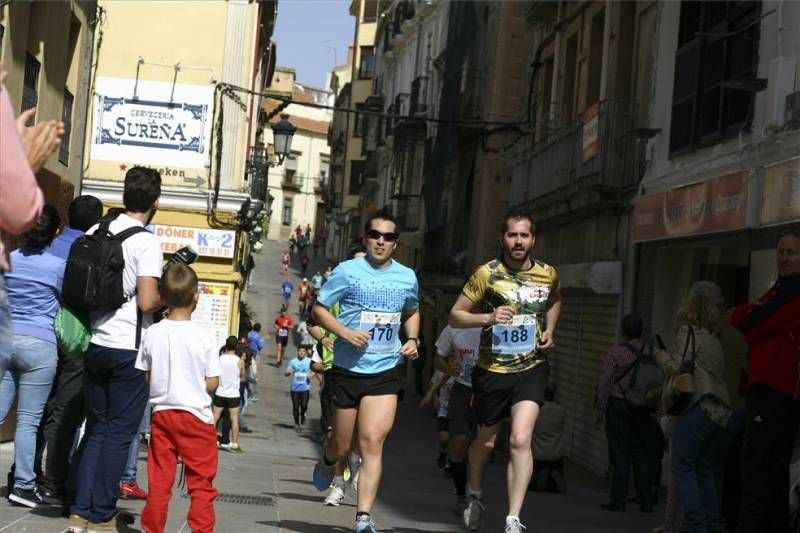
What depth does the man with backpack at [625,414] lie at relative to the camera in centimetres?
1413

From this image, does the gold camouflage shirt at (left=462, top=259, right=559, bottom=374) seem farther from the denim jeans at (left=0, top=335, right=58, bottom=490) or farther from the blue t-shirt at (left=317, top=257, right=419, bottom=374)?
the denim jeans at (left=0, top=335, right=58, bottom=490)

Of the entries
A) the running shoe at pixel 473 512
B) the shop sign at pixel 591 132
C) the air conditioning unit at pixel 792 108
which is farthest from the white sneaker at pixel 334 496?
the shop sign at pixel 591 132

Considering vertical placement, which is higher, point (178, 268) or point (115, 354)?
point (178, 268)

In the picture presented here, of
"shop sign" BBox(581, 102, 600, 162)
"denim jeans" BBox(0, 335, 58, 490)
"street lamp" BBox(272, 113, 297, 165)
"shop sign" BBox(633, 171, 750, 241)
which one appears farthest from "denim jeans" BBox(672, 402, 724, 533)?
"street lamp" BBox(272, 113, 297, 165)

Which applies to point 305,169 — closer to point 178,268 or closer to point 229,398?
point 229,398

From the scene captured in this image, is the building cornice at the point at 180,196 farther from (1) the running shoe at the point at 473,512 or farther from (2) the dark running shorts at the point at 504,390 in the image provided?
(2) the dark running shorts at the point at 504,390

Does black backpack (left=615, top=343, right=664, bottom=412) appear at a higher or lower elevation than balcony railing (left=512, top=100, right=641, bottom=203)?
lower

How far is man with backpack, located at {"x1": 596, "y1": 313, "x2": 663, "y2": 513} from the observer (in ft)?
46.4

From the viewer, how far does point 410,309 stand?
30.1 ft

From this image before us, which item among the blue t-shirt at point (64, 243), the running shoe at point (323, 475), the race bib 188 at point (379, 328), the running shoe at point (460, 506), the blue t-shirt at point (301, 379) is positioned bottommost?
the blue t-shirt at point (301, 379)

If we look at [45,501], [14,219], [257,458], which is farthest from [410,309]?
[257,458]

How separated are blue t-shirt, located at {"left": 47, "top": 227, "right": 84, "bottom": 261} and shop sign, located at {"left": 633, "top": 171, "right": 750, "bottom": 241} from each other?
262 inches

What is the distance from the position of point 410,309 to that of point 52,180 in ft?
28.0

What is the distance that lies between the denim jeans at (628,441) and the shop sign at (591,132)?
646 centimetres
